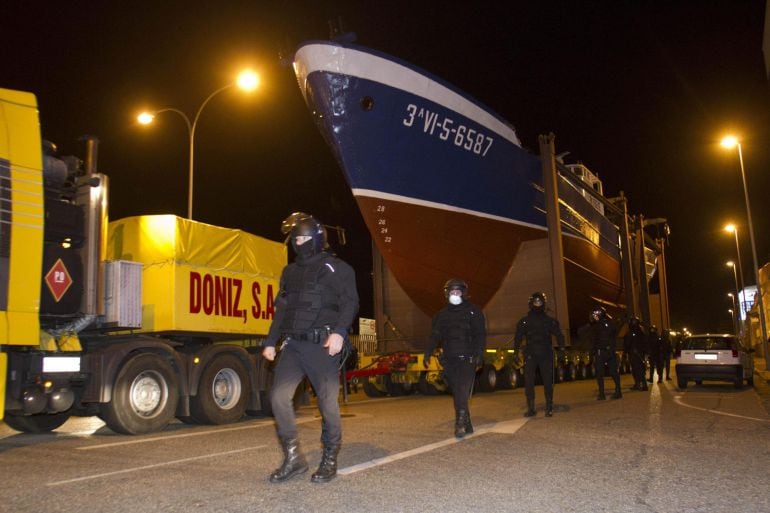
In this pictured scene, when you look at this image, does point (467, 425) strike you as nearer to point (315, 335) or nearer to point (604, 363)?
point (315, 335)

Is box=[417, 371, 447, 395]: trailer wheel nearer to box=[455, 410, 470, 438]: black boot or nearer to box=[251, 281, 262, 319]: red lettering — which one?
box=[251, 281, 262, 319]: red lettering

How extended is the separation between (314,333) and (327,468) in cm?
89

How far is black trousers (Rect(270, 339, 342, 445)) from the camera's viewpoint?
435 centimetres

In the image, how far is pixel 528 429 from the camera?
7.09 metres

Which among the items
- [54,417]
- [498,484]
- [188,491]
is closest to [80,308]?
[54,417]

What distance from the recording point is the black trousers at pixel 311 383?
4348mm

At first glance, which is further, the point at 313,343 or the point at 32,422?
the point at 32,422

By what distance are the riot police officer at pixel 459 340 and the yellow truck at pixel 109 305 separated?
10.2 feet

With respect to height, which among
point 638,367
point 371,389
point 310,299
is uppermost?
point 310,299

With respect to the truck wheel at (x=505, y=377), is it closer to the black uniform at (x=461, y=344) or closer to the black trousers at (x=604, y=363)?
the black trousers at (x=604, y=363)

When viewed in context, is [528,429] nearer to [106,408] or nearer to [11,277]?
[106,408]

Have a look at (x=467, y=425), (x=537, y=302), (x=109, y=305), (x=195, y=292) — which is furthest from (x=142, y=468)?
(x=537, y=302)

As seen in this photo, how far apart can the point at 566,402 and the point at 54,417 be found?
7797 mm

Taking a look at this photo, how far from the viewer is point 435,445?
591cm
